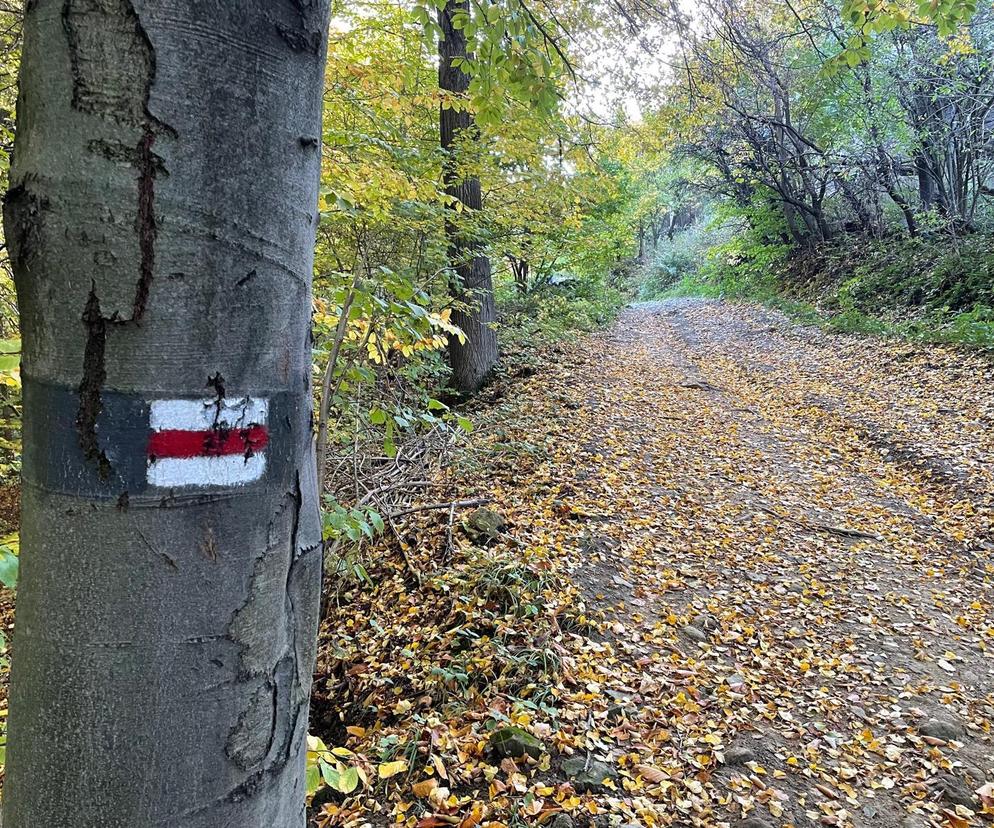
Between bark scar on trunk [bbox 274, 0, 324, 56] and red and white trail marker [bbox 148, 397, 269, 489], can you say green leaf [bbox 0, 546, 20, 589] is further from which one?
bark scar on trunk [bbox 274, 0, 324, 56]

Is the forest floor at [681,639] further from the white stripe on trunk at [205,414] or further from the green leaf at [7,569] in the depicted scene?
the white stripe on trunk at [205,414]

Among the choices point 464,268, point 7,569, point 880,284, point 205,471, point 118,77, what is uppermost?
point 880,284

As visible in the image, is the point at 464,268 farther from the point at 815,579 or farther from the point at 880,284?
the point at 880,284

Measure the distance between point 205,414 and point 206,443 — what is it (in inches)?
1.3

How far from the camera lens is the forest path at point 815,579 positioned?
2578mm

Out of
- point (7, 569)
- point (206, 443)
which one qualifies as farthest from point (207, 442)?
point (7, 569)

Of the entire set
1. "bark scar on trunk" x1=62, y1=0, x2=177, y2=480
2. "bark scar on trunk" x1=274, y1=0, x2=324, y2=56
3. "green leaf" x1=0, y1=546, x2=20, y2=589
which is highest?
"bark scar on trunk" x1=274, y1=0, x2=324, y2=56

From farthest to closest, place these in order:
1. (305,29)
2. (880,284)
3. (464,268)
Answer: (880,284), (464,268), (305,29)

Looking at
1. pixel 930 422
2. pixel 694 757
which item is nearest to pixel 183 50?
pixel 694 757

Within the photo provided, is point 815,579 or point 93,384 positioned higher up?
point 93,384

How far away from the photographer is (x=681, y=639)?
3361mm

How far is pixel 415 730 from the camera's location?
8.47 ft

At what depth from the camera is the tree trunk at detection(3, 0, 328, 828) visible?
2.02 feet

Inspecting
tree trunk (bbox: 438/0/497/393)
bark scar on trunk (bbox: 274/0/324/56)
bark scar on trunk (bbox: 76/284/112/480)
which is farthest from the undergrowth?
bark scar on trunk (bbox: 76/284/112/480)
